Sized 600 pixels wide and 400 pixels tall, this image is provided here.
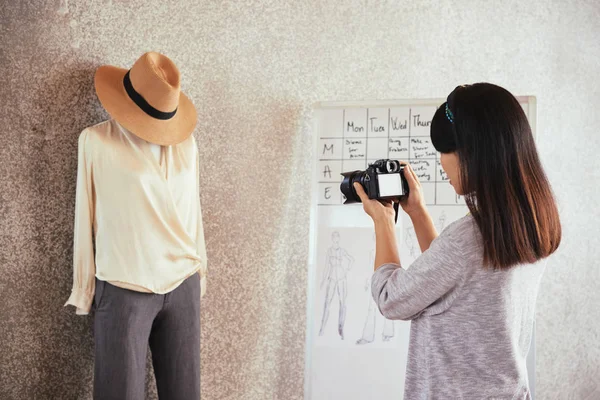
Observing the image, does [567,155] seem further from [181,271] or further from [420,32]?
[181,271]

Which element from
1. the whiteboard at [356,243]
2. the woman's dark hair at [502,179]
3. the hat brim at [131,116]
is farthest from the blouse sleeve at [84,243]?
the woman's dark hair at [502,179]

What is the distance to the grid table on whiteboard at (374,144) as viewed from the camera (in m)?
2.44

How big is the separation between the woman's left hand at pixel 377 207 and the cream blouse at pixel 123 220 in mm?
818

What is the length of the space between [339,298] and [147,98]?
39.7 inches

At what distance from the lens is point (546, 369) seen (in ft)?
8.25

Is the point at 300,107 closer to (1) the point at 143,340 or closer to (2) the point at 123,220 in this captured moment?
(2) the point at 123,220

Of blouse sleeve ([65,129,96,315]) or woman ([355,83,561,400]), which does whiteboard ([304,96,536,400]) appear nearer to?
blouse sleeve ([65,129,96,315])

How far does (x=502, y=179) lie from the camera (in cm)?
122

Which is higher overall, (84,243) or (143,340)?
(84,243)

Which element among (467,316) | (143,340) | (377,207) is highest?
(377,207)

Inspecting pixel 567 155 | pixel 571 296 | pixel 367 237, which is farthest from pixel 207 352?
pixel 567 155

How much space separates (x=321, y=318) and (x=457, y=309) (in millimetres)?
1192

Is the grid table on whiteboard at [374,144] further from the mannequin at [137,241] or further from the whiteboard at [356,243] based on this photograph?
the mannequin at [137,241]

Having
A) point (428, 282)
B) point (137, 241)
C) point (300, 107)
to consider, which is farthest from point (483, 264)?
point (300, 107)
